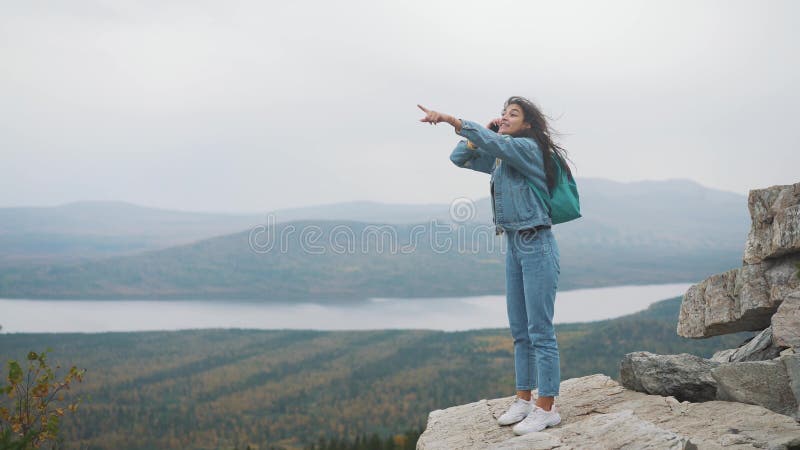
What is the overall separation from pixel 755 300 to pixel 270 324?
12469 cm

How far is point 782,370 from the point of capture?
523cm

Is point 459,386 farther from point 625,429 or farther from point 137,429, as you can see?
point 625,429

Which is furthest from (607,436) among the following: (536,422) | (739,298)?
(739,298)

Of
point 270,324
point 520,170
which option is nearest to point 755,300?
point 520,170

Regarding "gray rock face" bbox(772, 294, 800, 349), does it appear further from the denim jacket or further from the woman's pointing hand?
the woman's pointing hand

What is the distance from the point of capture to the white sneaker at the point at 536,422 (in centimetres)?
534

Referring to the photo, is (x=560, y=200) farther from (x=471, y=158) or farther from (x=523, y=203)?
(x=471, y=158)

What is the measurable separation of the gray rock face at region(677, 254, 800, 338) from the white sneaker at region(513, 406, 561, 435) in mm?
3027

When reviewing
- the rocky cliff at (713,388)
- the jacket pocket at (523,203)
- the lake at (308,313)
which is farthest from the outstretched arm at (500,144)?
the lake at (308,313)

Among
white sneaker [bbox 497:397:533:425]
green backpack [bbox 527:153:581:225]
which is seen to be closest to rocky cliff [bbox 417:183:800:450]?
white sneaker [bbox 497:397:533:425]

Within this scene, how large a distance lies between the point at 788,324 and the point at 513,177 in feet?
10.7

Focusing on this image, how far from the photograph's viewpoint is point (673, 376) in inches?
236

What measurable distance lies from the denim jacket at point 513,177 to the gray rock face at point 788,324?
283cm

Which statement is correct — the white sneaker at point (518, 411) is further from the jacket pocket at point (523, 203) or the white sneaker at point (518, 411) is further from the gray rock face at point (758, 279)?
the gray rock face at point (758, 279)
